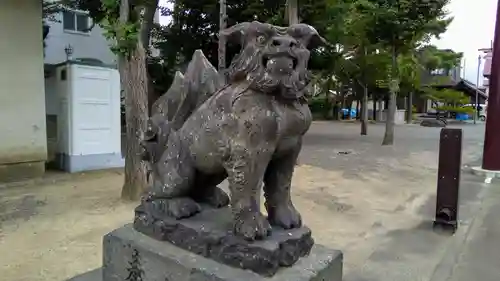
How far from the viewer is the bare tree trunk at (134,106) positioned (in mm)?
4746

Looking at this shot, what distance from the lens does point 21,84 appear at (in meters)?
6.16

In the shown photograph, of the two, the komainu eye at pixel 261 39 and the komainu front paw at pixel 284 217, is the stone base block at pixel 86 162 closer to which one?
the komainu front paw at pixel 284 217

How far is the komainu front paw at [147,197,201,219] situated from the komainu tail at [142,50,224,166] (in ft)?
0.69

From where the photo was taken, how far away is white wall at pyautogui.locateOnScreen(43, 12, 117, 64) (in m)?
11.6

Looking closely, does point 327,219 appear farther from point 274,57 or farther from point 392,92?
point 392,92

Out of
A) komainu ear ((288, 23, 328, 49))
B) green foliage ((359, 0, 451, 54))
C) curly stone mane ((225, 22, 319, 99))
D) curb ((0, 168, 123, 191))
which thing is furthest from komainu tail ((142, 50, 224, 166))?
green foliage ((359, 0, 451, 54))

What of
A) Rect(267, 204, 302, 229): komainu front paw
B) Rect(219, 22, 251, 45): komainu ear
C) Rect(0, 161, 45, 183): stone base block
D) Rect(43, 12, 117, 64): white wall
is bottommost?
Rect(0, 161, 45, 183): stone base block

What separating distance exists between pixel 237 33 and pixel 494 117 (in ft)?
22.9

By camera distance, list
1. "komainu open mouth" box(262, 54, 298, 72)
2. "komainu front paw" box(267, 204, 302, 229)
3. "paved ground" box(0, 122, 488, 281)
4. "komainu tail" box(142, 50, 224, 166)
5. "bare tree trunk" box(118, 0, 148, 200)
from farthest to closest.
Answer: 1. "bare tree trunk" box(118, 0, 148, 200)
2. "paved ground" box(0, 122, 488, 281)
3. "komainu tail" box(142, 50, 224, 166)
4. "komainu front paw" box(267, 204, 302, 229)
5. "komainu open mouth" box(262, 54, 298, 72)

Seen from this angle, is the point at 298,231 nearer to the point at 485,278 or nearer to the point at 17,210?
the point at 485,278

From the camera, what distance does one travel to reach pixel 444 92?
25766 mm

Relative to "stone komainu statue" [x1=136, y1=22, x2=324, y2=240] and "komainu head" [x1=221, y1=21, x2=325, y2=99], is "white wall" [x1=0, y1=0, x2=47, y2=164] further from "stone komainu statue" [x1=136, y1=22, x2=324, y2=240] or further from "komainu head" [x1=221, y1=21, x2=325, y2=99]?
"komainu head" [x1=221, y1=21, x2=325, y2=99]

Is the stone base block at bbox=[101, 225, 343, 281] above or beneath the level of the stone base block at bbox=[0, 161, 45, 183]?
above

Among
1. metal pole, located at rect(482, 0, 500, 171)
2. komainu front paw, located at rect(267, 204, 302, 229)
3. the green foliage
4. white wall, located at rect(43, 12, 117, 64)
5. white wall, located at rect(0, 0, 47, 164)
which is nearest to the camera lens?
komainu front paw, located at rect(267, 204, 302, 229)
